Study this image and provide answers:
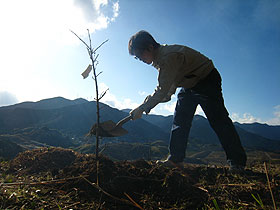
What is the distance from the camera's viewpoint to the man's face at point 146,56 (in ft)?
7.75

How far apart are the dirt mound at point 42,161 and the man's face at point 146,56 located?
202cm

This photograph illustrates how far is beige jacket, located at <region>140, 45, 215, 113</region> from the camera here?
219 centimetres

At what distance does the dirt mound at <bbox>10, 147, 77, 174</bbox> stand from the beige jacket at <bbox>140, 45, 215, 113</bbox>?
5.63 feet

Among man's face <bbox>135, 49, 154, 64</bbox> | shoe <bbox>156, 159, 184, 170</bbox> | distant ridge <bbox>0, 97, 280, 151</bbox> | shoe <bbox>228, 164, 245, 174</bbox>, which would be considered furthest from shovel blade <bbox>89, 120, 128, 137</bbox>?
distant ridge <bbox>0, 97, 280, 151</bbox>

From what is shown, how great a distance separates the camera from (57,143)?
131ft

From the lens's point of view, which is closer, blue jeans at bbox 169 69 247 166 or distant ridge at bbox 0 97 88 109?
blue jeans at bbox 169 69 247 166

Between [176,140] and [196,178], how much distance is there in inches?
27.7

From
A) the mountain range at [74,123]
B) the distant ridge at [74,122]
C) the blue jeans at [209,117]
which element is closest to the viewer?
the blue jeans at [209,117]

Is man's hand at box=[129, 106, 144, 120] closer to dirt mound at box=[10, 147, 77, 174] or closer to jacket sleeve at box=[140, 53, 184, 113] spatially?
jacket sleeve at box=[140, 53, 184, 113]

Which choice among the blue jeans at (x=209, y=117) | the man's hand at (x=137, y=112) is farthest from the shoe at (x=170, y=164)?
the man's hand at (x=137, y=112)

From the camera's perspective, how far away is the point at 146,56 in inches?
94.5

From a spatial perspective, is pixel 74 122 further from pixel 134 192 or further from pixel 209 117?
pixel 134 192

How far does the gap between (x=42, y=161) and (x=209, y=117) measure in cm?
268

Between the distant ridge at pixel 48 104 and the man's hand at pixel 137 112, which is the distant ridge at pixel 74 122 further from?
the man's hand at pixel 137 112
